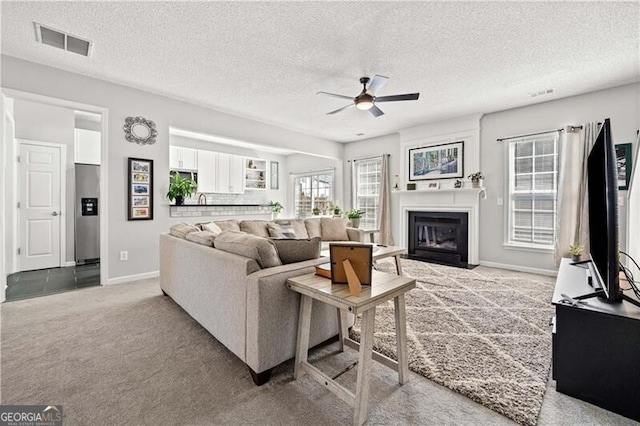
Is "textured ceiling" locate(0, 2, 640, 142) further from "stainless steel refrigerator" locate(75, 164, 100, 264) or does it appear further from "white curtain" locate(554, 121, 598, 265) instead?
"stainless steel refrigerator" locate(75, 164, 100, 264)

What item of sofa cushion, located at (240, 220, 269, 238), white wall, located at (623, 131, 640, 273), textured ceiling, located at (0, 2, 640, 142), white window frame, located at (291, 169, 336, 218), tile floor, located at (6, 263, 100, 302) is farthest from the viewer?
white window frame, located at (291, 169, 336, 218)

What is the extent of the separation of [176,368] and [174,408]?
389 millimetres

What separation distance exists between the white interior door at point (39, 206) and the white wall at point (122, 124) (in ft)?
6.55

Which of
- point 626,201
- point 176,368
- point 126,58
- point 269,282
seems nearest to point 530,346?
point 269,282

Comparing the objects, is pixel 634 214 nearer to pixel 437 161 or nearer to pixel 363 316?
pixel 437 161

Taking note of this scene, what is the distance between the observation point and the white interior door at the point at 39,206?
436 centimetres

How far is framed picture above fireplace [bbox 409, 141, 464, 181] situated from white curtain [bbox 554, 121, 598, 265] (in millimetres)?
1374

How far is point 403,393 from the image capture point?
1.55 metres

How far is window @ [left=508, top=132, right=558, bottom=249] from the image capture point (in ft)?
13.6

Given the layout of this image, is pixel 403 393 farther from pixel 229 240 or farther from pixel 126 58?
pixel 126 58

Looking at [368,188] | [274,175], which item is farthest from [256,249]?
[274,175]

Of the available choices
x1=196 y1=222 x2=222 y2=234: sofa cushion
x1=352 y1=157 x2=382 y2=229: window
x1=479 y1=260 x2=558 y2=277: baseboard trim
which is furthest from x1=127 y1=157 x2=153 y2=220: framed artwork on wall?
x1=479 y1=260 x2=558 y2=277: baseboard trim

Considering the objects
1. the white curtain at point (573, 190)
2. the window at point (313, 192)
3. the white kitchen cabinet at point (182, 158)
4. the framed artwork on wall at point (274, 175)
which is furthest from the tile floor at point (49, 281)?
the white curtain at point (573, 190)

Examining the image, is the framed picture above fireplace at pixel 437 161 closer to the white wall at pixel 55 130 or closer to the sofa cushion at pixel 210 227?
the sofa cushion at pixel 210 227
